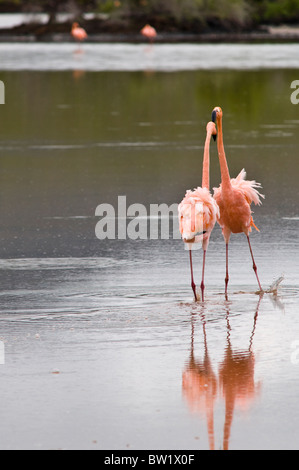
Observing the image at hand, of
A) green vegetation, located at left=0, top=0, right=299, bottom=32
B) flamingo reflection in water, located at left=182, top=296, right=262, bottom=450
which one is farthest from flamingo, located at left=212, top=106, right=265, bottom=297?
green vegetation, located at left=0, top=0, right=299, bottom=32

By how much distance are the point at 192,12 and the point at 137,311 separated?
4960 cm

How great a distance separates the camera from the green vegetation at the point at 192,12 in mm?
55562

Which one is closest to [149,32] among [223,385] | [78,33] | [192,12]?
[78,33]

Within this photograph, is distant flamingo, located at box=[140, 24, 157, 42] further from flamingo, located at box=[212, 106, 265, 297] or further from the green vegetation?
flamingo, located at box=[212, 106, 265, 297]

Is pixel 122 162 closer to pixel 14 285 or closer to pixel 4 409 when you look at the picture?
pixel 14 285

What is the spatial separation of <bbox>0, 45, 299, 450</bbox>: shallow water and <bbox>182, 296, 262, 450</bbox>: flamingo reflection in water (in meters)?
0.01

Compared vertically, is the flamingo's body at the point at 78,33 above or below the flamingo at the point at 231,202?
above

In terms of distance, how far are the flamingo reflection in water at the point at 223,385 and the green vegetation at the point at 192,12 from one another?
5027cm

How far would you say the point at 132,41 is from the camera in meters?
52.2

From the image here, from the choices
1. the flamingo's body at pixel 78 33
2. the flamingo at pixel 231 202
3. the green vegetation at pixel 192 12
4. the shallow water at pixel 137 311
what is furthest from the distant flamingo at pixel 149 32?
the flamingo at pixel 231 202

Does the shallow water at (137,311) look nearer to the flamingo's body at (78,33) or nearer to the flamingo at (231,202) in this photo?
the flamingo at (231,202)

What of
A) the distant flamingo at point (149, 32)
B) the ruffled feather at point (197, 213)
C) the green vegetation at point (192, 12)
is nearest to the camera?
the ruffled feather at point (197, 213)

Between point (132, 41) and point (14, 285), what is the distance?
149ft

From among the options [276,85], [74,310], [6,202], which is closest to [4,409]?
[74,310]
